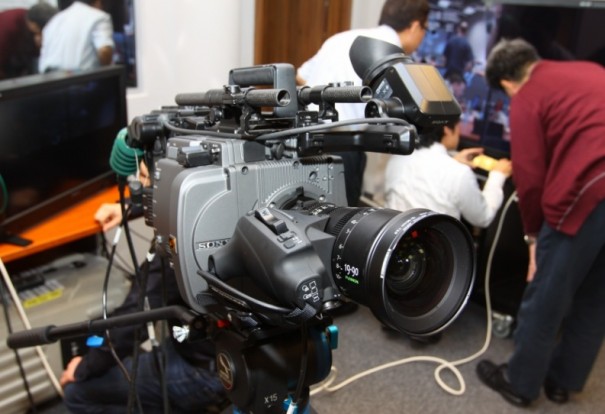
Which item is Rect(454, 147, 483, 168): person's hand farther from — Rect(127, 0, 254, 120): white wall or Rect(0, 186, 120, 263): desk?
Rect(0, 186, 120, 263): desk

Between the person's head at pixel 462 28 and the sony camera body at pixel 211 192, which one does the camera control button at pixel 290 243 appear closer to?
the sony camera body at pixel 211 192

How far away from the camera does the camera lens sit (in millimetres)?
688

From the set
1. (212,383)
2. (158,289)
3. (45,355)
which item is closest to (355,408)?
(212,383)

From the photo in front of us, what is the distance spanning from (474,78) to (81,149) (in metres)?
1.95

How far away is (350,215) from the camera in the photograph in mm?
781

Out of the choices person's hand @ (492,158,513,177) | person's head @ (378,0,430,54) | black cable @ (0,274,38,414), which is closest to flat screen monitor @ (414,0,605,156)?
person's hand @ (492,158,513,177)

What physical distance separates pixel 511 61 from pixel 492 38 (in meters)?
0.64

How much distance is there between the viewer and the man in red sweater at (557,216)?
171 centimetres

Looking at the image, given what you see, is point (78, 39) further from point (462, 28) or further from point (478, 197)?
point (462, 28)

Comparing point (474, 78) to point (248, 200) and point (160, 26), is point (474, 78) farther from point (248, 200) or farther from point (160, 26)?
point (248, 200)

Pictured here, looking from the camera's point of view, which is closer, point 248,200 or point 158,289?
point 248,200

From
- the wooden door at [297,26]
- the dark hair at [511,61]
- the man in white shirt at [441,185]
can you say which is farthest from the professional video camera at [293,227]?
the wooden door at [297,26]

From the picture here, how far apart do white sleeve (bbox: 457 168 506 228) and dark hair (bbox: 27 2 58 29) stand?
1.74m

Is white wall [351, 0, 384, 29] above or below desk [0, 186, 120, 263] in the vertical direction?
above
